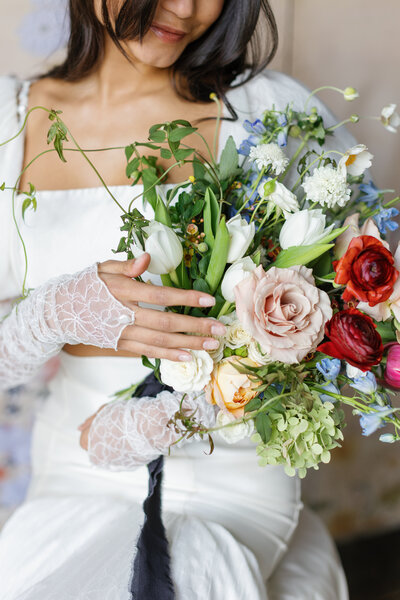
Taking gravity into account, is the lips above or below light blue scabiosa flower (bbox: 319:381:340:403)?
above

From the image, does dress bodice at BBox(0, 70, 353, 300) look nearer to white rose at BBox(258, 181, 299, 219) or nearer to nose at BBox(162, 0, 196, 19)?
nose at BBox(162, 0, 196, 19)

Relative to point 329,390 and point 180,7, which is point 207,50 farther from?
point 329,390

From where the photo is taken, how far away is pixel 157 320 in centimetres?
92

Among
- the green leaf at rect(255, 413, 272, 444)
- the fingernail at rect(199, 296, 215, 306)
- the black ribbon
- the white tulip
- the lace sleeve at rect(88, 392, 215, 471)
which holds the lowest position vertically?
the black ribbon

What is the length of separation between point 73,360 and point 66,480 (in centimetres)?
25

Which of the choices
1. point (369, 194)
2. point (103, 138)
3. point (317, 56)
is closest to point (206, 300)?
point (369, 194)

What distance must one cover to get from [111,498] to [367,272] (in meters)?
0.72

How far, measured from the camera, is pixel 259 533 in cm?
113

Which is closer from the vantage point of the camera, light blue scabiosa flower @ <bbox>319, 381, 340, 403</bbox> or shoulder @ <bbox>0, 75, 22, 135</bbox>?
light blue scabiosa flower @ <bbox>319, 381, 340, 403</bbox>

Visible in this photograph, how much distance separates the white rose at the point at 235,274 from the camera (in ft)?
2.74

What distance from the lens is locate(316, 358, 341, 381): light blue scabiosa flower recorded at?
2.72ft

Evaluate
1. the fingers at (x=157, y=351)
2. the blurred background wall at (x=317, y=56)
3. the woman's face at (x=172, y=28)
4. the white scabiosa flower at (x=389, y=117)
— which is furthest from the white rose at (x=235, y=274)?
the blurred background wall at (x=317, y=56)

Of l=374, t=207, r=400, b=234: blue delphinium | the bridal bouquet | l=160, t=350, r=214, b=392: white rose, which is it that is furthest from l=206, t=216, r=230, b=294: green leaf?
l=374, t=207, r=400, b=234: blue delphinium

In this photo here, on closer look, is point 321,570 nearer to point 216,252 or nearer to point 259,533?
point 259,533
